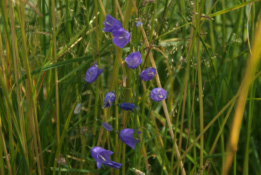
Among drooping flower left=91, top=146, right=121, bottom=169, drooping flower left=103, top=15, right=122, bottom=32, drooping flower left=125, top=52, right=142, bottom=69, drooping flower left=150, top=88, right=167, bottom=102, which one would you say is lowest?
drooping flower left=91, top=146, right=121, bottom=169

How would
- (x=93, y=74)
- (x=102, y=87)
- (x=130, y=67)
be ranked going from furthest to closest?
1. (x=102, y=87)
2. (x=93, y=74)
3. (x=130, y=67)

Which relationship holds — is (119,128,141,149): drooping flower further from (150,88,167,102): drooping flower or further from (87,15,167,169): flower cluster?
(150,88,167,102): drooping flower

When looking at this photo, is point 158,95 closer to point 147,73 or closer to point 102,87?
point 147,73

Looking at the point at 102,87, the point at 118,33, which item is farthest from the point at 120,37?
the point at 102,87

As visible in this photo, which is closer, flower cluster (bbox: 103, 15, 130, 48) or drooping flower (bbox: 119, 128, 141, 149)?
flower cluster (bbox: 103, 15, 130, 48)

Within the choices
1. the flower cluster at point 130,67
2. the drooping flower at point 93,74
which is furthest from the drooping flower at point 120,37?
the drooping flower at point 93,74

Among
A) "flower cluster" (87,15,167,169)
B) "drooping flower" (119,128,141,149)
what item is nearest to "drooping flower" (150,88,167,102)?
"flower cluster" (87,15,167,169)

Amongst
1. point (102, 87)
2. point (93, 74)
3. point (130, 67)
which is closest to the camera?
point (130, 67)

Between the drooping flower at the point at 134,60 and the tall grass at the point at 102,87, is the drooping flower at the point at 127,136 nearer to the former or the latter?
the tall grass at the point at 102,87

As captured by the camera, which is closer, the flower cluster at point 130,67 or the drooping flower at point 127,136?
the flower cluster at point 130,67
